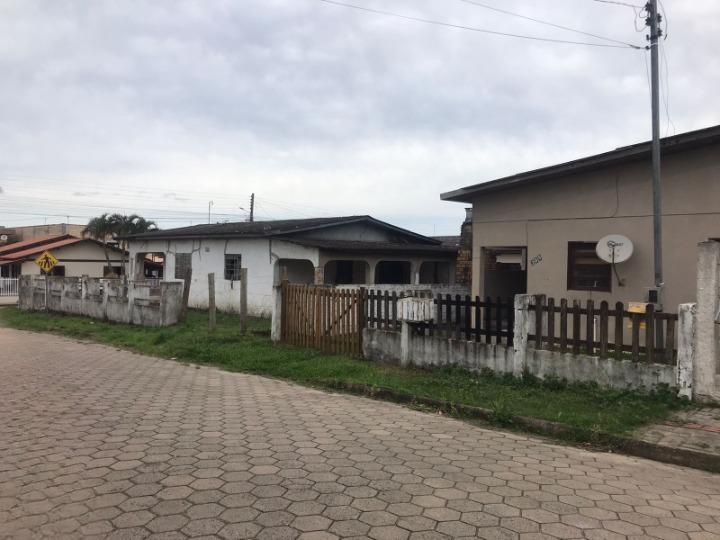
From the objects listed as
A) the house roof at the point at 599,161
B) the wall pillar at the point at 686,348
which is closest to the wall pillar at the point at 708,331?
the wall pillar at the point at 686,348

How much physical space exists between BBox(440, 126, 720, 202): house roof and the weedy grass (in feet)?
16.3

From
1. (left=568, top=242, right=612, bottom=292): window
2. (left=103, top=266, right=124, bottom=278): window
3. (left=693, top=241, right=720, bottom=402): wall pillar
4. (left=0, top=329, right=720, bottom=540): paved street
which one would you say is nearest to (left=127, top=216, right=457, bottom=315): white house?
(left=568, top=242, right=612, bottom=292): window

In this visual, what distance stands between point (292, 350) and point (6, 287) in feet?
96.6

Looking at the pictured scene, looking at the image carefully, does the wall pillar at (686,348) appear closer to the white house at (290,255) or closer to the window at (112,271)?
the white house at (290,255)

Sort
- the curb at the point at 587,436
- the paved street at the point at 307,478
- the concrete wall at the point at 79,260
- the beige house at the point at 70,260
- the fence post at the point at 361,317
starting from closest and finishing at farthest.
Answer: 1. the paved street at the point at 307,478
2. the curb at the point at 587,436
3. the fence post at the point at 361,317
4. the beige house at the point at 70,260
5. the concrete wall at the point at 79,260

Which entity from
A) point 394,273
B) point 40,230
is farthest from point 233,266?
point 40,230

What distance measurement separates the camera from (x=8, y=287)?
33.1 metres

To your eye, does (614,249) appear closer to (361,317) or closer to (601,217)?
(601,217)

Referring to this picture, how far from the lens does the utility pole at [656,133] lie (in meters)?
9.41

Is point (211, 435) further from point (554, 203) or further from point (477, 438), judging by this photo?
point (554, 203)

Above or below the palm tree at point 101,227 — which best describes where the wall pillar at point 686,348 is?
below

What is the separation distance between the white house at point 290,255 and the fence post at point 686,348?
1206cm

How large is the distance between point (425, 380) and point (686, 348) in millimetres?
3367

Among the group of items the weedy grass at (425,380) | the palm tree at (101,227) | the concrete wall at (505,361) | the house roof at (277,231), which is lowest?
the weedy grass at (425,380)
